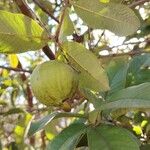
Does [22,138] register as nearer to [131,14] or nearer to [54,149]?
[54,149]

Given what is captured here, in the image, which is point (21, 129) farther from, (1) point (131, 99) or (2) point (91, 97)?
(1) point (131, 99)

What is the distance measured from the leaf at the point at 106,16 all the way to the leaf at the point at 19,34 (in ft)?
0.42

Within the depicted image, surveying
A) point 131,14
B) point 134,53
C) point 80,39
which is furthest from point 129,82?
point 134,53

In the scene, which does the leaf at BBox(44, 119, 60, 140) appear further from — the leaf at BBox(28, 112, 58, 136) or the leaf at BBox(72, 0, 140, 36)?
the leaf at BBox(72, 0, 140, 36)

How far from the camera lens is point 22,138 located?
1.55m

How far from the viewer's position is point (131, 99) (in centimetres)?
104

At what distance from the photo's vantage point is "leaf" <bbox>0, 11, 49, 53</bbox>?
108 cm

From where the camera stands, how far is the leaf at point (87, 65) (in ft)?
3.59

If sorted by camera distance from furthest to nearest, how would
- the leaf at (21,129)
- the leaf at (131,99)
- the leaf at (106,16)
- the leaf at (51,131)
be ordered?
the leaf at (51,131) < the leaf at (21,129) < the leaf at (106,16) < the leaf at (131,99)

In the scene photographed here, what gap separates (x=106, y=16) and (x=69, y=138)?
1.09 ft

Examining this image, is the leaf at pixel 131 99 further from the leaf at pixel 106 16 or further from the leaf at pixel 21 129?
the leaf at pixel 21 129

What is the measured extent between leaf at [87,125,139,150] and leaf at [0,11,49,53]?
0.87 ft

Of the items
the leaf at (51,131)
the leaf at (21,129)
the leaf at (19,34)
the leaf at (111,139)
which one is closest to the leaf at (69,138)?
the leaf at (111,139)

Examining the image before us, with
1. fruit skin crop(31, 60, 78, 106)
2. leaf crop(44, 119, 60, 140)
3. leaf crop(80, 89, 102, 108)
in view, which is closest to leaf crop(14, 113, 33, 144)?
leaf crop(44, 119, 60, 140)
